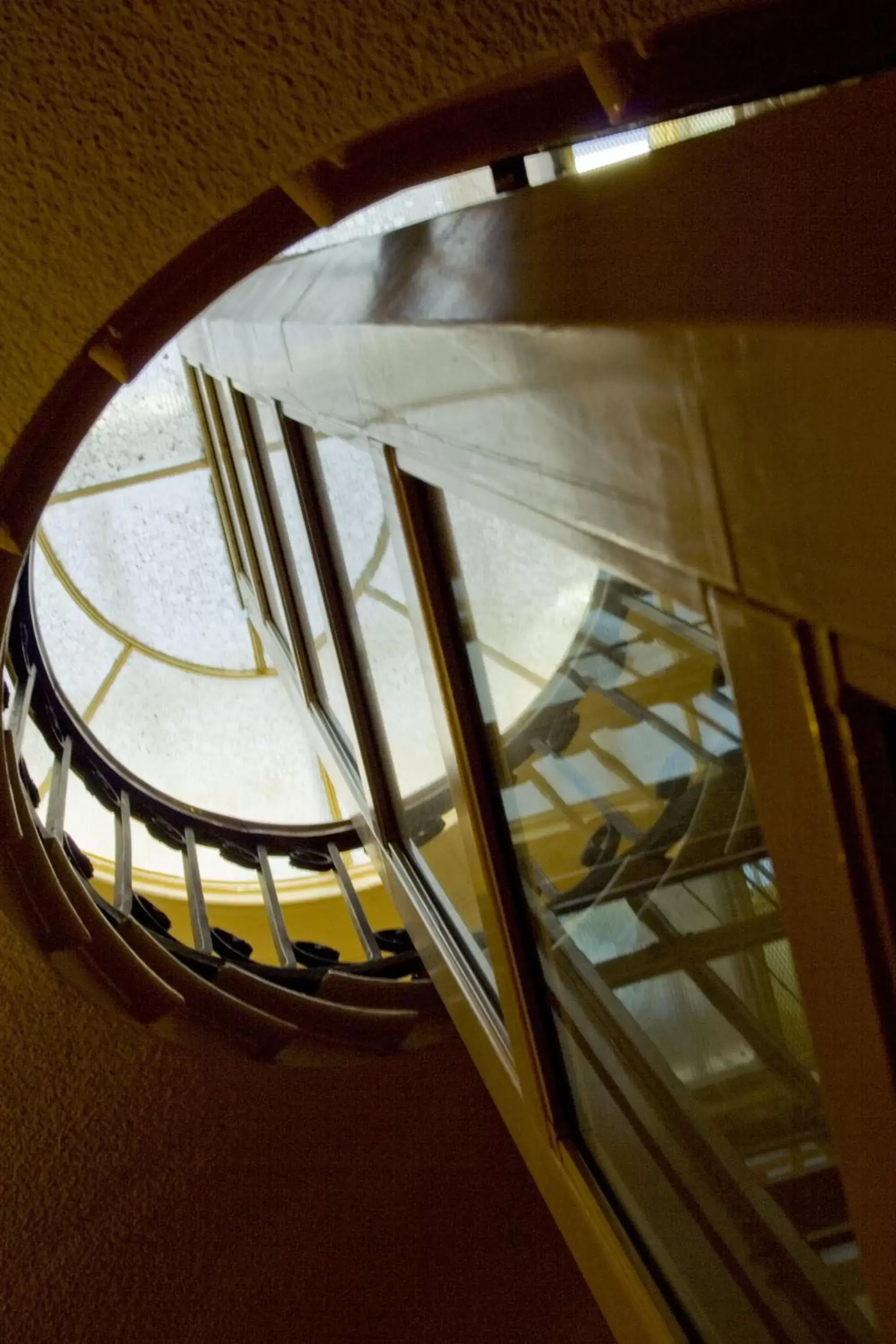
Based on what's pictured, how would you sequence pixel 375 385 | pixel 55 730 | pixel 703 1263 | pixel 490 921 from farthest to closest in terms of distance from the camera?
pixel 55 730 < pixel 490 921 < pixel 375 385 < pixel 703 1263

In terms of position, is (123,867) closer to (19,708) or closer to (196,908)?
(196,908)

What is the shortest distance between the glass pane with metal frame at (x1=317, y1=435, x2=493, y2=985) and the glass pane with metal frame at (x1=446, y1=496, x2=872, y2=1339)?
1.25ft

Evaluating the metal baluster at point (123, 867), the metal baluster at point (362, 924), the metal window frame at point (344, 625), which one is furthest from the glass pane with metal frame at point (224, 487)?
the metal window frame at point (344, 625)

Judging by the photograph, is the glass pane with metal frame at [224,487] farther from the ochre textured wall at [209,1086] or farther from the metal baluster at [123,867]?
the ochre textured wall at [209,1086]

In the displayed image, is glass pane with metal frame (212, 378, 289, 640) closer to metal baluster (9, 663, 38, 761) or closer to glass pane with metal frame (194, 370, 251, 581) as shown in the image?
glass pane with metal frame (194, 370, 251, 581)

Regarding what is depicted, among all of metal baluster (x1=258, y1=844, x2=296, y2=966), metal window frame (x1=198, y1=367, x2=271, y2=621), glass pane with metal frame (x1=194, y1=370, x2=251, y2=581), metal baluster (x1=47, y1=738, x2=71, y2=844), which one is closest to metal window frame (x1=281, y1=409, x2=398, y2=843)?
metal baluster (x1=258, y1=844, x2=296, y2=966)

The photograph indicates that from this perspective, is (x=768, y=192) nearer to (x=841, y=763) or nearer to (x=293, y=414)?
(x=841, y=763)

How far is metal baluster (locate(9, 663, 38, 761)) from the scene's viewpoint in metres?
2.93

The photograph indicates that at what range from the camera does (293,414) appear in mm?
2863

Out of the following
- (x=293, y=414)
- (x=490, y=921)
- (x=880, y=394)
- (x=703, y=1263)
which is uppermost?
(x=293, y=414)

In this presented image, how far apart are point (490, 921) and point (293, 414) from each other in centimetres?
148

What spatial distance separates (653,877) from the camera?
1.18 metres

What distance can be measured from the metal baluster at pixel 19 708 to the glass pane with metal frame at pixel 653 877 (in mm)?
1604

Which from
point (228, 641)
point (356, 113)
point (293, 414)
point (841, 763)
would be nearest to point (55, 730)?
point (293, 414)
